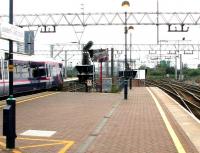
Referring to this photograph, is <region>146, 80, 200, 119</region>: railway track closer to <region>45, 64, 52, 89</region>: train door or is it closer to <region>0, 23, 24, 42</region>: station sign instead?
<region>45, 64, 52, 89</region>: train door

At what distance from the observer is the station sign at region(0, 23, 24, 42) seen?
36.3 feet

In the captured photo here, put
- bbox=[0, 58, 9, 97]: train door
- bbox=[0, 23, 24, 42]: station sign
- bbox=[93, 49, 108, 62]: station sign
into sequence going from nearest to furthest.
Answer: bbox=[0, 23, 24, 42]: station sign → bbox=[0, 58, 9, 97]: train door → bbox=[93, 49, 108, 62]: station sign

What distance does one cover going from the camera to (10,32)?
11422 mm

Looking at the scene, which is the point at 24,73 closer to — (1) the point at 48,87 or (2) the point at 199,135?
(1) the point at 48,87

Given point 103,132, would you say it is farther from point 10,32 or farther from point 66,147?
point 10,32

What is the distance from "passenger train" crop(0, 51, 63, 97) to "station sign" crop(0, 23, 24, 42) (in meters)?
15.5

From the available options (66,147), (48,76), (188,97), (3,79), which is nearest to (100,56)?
(48,76)

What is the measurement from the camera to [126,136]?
537 inches

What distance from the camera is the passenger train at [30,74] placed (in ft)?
91.4

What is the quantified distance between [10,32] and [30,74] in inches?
953

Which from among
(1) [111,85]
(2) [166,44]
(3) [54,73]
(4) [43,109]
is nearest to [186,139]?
(4) [43,109]

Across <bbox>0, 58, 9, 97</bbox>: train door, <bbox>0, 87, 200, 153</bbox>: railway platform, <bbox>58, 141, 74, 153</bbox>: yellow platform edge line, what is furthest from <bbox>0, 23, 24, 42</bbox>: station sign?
<bbox>0, 58, 9, 97</bbox>: train door

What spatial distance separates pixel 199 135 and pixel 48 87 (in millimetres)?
27692

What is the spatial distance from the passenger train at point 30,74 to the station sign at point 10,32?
50.8 ft
